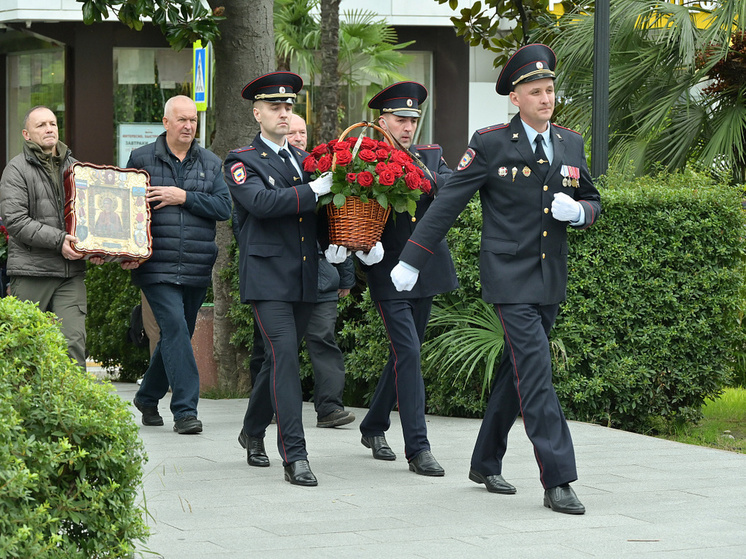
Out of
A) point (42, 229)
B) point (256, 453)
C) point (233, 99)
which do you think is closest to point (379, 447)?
point (256, 453)

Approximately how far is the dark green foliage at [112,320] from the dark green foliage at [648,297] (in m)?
4.38

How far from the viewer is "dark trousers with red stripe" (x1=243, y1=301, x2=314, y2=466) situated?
5859 millimetres

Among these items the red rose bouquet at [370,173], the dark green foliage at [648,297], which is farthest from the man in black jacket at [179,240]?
the dark green foliage at [648,297]

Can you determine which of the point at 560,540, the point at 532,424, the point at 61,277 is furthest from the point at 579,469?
the point at 61,277

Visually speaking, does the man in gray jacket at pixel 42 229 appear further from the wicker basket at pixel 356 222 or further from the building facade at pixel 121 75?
the building facade at pixel 121 75

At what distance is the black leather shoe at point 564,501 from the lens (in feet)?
16.8

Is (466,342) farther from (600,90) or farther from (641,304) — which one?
(600,90)

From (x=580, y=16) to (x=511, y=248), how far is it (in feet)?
19.6

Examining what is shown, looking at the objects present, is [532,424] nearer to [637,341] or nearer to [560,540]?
[560,540]

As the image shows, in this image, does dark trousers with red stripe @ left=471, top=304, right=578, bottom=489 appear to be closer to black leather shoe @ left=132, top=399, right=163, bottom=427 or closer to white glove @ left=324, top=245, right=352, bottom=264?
white glove @ left=324, top=245, right=352, bottom=264

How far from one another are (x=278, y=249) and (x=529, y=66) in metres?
1.59

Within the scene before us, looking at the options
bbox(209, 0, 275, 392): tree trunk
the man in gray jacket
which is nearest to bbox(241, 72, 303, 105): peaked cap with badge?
the man in gray jacket

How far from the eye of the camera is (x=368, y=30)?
18312 millimetres

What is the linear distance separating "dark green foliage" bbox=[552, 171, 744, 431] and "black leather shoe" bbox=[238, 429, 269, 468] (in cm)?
220
